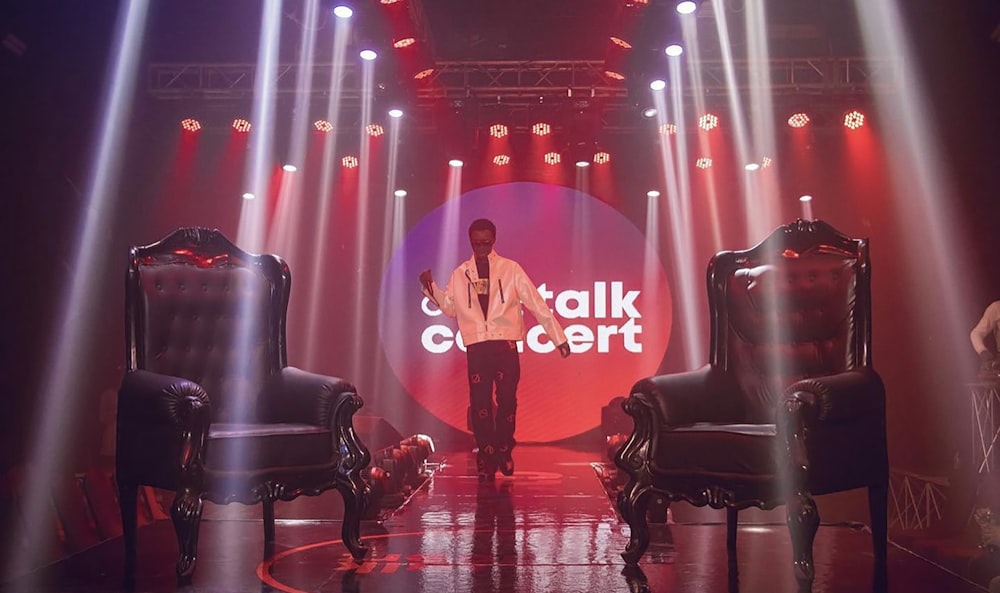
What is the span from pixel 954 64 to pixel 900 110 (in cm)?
101

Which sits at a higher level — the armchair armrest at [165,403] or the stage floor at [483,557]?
the armchair armrest at [165,403]

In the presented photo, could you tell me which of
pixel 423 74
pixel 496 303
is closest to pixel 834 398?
pixel 496 303

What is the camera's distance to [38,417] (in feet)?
24.2

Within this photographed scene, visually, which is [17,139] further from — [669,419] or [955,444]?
[955,444]

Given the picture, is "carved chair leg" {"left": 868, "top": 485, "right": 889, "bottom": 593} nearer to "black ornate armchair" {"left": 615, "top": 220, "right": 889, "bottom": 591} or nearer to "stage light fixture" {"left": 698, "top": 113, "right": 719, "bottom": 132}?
"black ornate armchair" {"left": 615, "top": 220, "right": 889, "bottom": 591}

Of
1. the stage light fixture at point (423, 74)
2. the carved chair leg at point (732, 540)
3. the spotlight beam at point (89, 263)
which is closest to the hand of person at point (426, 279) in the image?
the carved chair leg at point (732, 540)

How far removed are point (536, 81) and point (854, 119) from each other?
126 inches

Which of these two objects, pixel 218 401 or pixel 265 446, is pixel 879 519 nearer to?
pixel 265 446

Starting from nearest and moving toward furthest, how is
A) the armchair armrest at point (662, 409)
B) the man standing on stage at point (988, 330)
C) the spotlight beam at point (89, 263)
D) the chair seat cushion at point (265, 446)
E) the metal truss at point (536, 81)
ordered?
the chair seat cushion at point (265, 446)
the armchair armrest at point (662, 409)
the man standing on stage at point (988, 330)
the spotlight beam at point (89, 263)
the metal truss at point (536, 81)

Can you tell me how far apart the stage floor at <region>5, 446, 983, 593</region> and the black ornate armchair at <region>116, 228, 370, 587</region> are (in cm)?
17

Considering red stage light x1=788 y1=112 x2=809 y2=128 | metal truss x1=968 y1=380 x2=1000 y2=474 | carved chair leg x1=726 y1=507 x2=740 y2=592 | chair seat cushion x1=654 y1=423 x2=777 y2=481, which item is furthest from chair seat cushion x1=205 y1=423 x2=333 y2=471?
red stage light x1=788 y1=112 x2=809 y2=128

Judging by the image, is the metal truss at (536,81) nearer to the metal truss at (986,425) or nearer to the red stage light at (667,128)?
the red stage light at (667,128)

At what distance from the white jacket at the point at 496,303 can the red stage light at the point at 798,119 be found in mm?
4285

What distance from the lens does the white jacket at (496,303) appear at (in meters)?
6.20
